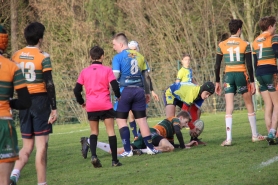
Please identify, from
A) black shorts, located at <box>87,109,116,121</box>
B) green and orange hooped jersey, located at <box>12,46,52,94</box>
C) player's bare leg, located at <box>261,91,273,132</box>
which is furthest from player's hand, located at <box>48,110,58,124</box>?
player's bare leg, located at <box>261,91,273,132</box>

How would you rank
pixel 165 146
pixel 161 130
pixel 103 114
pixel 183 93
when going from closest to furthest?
pixel 103 114, pixel 165 146, pixel 161 130, pixel 183 93

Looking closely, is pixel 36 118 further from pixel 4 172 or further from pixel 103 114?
pixel 103 114

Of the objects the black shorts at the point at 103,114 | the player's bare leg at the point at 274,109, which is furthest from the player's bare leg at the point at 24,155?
the player's bare leg at the point at 274,109

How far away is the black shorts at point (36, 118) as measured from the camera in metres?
7.85

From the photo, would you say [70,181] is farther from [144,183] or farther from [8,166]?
[8,166]

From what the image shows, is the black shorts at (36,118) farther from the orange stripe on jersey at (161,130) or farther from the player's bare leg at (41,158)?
the orange stripe on jersey at (161,130)

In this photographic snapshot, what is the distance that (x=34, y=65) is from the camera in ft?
25.8

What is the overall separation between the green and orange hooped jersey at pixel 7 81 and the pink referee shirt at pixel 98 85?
404cm

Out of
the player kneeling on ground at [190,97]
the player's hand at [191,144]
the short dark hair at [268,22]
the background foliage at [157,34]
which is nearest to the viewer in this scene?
the short dark hair at [268,22]

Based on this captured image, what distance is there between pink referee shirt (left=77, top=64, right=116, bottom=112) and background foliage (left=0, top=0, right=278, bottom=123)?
1734 cm

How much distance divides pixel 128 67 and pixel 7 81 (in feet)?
17.6

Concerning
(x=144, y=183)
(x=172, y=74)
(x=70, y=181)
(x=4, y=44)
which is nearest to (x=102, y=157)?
(x=70, y=181)

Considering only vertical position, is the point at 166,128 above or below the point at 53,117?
below

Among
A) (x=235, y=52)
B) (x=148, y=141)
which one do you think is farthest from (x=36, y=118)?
(x=235, y=52)
